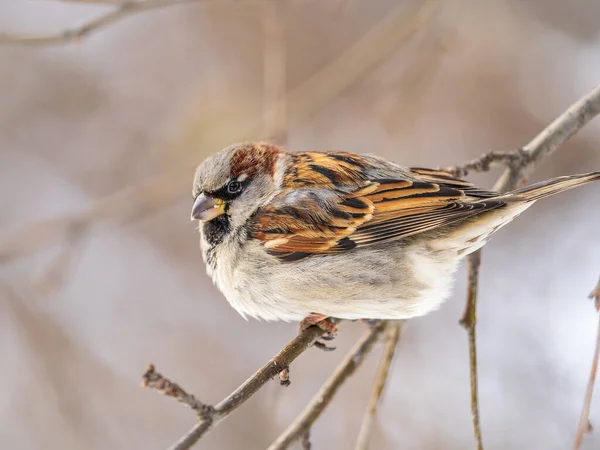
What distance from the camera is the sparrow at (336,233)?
313cm

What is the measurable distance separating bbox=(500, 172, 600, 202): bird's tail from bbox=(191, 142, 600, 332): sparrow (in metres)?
0.13

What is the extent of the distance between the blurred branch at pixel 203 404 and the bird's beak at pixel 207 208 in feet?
2.99

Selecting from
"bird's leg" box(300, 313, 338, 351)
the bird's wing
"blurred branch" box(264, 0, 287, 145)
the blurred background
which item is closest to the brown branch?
"bird's leg" box(300, 313, 338, 351)

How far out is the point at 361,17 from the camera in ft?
20.4

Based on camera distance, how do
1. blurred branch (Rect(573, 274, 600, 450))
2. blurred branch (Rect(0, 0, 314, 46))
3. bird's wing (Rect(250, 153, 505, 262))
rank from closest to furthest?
1. blurred branch (Rect(573, 274, 600, 450))
2. bird's wing (Rect(250, 153, 505, 262))
3. blurred branch (Rect(0, 0, 314, 46))

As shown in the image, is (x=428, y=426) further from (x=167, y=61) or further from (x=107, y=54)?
(x=107, y=54)

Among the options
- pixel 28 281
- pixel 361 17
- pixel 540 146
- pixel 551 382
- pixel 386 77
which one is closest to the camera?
pixel 540 146

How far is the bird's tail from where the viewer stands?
8.89 ft

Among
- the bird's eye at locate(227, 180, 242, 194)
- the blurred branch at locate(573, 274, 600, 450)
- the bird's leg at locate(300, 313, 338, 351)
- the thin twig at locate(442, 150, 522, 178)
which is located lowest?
the blurred branch at locate(573, 274, 600, 450)

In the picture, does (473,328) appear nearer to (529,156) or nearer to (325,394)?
(325,394)

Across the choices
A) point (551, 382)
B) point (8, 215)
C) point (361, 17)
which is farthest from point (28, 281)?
point (551, 382)

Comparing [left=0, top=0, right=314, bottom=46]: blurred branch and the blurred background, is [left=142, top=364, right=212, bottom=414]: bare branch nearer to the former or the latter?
the blurred background

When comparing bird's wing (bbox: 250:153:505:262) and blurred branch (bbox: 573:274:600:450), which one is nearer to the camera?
blurred branch (bbox: 573:274:600:450)

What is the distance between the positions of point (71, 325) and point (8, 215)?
1.33 metres
